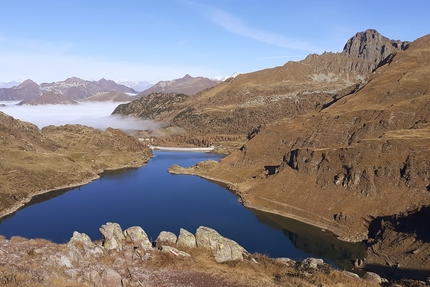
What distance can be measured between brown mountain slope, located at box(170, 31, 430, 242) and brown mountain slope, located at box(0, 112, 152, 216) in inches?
1605

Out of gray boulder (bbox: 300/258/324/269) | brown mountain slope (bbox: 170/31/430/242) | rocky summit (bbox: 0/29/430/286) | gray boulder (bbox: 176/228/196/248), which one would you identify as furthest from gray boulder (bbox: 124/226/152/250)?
brown mountain slope (bbox: 170/31/430/242)

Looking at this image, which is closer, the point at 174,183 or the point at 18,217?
the point at 18,217

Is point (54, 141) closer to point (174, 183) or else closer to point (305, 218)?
point (174, 183)

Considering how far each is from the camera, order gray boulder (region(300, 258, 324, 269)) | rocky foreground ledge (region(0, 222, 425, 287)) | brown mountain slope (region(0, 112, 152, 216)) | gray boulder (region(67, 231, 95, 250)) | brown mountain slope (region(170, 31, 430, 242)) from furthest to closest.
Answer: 1. brown mountain slope (region(0, 112, 152, 216))
2. brown mountain slope (region(170, 31, 430, 242))
3. gray boulder (region(300, 258, 324, 269))
4. gray boulder (region(67, 231, 95, 250))
5. rocky foreground ledge (region(0, 222, 425, 287))

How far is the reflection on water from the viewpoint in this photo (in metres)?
49.9

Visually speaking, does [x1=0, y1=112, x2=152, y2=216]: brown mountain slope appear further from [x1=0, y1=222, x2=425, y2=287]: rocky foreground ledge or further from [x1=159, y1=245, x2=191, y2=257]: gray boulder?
[x1=159, y1=245, x2=191, y2=257]: gray boulder

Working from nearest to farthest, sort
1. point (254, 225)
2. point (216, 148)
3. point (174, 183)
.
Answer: point (254, 225), point (174, 183), point (216, 148)

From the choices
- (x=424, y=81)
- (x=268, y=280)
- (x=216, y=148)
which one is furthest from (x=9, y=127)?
(x=424, y=81)

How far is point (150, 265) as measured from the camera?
23.2m

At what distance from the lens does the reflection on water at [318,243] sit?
49.9 m

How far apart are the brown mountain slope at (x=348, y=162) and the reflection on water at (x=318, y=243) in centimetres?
248

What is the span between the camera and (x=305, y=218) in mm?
64688

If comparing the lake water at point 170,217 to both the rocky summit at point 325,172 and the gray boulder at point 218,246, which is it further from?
the gray boulder at point 218,246

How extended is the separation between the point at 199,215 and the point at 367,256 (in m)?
32.6
